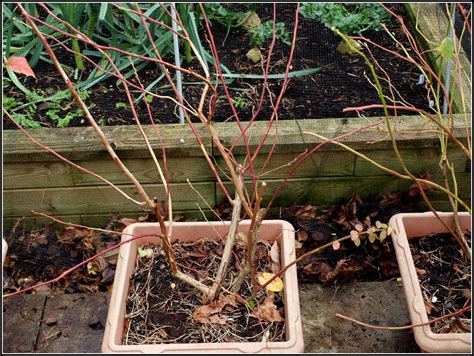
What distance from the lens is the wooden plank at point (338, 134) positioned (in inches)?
84.1

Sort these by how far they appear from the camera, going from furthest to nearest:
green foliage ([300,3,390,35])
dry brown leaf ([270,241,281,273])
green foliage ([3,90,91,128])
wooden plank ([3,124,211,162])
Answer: green foliage ([300,3,390,35]) < green foliage ([3,90,91,128]) < wooden plank ([3,124,211,162]) < dry brown leaf ([270,241,281,273])

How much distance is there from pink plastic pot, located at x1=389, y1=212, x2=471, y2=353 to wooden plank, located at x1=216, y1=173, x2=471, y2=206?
31cm

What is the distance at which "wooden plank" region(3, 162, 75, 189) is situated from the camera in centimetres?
219

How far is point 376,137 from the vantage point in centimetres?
214

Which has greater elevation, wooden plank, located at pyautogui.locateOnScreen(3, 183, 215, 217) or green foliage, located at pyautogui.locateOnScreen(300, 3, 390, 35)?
green foliage, located at pyautogui.locateOnScreen(300, 3, 390, 35)

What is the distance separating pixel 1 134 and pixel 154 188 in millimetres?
579

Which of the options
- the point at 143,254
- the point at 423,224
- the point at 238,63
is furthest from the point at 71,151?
the point at 423,224

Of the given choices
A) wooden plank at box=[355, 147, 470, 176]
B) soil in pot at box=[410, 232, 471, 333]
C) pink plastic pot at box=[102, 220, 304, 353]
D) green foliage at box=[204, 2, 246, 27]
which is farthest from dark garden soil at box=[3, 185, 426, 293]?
green foliage at box=[204, 2, 246, 27]

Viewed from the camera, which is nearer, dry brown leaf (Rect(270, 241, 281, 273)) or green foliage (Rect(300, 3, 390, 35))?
dry brown leaf (Rect(270, 241, 281, 273))

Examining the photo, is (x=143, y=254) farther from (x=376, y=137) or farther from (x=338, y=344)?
(x=376, y=137)

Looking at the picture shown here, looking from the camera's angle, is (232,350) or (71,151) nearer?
(232,350)

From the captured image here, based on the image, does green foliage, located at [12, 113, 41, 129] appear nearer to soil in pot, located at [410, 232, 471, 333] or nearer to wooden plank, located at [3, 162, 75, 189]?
wooden plank, located at [3, 162, 75, 189]

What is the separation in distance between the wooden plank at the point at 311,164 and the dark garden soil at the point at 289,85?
25 cm

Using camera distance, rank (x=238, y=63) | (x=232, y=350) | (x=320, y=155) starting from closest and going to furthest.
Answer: (x=232, y=350) → (x=320, y=155) → (x=238, y=63)
